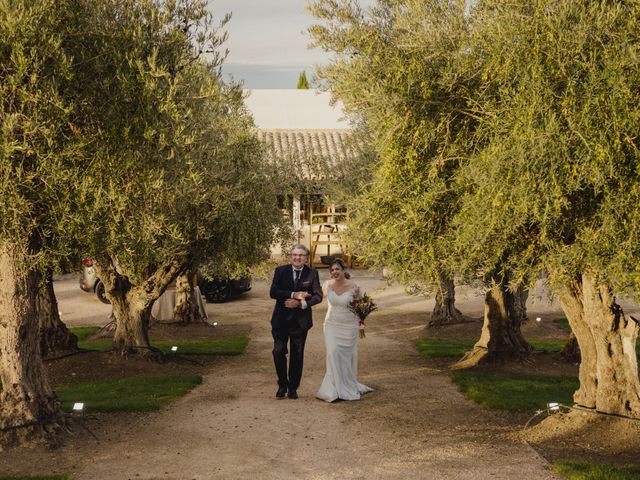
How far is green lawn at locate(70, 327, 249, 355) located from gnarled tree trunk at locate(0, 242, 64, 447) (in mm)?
8358

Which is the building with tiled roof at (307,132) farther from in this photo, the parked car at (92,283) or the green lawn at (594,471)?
the green lawn at (594,471)

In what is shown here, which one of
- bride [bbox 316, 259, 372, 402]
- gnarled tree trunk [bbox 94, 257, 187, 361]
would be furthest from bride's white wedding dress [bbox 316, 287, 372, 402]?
gnarled tree trunk [bbox 94, 257, 187, 361]

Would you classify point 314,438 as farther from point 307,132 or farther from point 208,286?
point 307,132

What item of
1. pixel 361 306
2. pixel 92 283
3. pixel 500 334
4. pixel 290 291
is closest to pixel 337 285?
pixel 361 306

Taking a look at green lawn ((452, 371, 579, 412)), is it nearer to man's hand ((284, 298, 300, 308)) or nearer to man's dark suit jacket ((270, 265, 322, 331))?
man's dark suit jacket ((270, 265, 322, 331))

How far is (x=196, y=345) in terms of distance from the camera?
21.8 meters

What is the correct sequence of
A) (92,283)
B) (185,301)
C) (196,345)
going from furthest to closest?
1. (92,283)
2. (185,301)
3. (196,345)

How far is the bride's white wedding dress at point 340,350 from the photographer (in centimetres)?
1445

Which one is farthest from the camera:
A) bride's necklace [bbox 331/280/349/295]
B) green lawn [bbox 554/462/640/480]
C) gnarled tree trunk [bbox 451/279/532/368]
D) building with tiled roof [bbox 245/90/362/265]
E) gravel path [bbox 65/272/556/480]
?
building with tiled roof [bbox 245/90/362/265]

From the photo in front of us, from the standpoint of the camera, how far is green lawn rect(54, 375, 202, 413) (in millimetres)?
13945

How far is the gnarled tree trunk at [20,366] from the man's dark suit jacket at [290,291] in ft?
12.5

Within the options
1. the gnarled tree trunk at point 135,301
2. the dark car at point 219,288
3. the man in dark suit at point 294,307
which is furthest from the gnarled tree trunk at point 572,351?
the dark car at point 219,288

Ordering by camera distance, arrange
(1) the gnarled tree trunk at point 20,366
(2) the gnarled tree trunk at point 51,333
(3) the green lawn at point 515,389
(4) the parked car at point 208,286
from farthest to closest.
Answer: (4) the parked car at point 208,286 → (2) the gnarled tree trunk at point 51,333 → (3) the green lawn at point 515,389 → (1) the gnarled tree trunk at point 20,366

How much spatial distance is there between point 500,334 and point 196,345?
7.89 m
